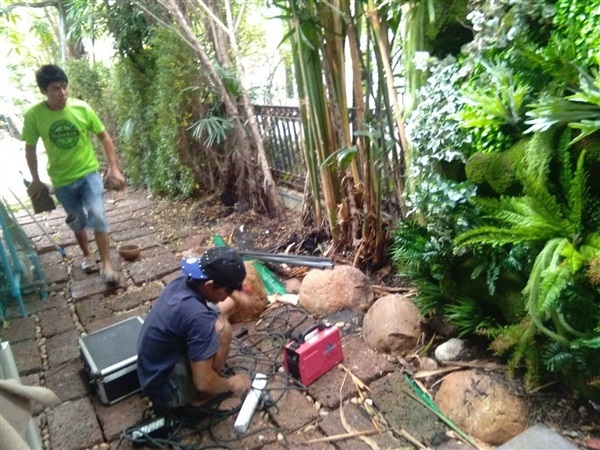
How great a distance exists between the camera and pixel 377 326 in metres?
2.62

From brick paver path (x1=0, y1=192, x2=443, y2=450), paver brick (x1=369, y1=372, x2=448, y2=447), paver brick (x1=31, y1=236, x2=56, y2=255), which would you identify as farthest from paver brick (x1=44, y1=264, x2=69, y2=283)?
paver brick (x1=369, y1=372, x2=448, y2=447)

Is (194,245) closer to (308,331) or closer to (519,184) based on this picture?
(308,331)

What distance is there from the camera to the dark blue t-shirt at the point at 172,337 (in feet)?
6.61

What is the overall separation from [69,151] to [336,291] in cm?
230

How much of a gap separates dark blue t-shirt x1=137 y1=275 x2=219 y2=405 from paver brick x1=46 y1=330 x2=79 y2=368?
0.89 m

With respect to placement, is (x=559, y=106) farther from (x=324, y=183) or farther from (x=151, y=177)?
(x=151, y=177)

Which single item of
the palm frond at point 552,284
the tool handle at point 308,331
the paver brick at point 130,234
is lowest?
the tool handle at point 308,331

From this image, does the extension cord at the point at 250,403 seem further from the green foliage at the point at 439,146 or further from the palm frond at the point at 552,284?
the palm frond at the point at 552,284

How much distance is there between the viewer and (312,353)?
2369 mm

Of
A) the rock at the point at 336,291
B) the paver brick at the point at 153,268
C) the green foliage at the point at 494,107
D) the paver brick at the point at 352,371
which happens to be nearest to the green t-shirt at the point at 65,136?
the paver brick at the point at 153,268

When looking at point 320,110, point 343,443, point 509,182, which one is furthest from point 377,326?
point 320,110

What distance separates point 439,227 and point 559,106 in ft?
2.80

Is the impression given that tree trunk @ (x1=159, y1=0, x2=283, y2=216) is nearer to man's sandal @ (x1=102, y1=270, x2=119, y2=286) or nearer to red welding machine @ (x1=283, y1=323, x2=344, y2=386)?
man's sandal @ (x1=102, y1=270, x2=119, y2=286)

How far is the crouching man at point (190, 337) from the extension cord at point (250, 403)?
4.0 inches
